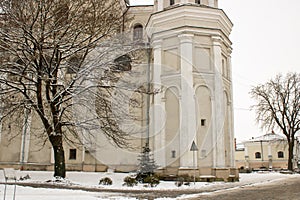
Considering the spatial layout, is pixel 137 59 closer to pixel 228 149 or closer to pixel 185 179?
pixel 185 179

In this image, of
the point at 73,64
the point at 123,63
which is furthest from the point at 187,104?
the point at 73,64

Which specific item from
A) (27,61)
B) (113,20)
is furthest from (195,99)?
(27,61)

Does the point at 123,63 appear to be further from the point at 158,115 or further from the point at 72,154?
the point at 72,154

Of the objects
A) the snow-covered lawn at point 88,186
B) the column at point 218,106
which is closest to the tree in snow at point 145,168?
the snow-covered lawn at point 88,186

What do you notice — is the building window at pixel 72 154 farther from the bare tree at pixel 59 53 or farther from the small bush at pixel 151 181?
the small bush at pixel 151 181

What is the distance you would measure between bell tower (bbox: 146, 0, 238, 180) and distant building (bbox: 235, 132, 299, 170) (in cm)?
3811

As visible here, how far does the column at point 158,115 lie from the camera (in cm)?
2217

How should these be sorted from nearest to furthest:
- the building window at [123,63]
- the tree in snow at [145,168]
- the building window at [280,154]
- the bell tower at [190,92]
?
the building window at [123,63], the tree in snow at [145,168], the bell tower at [190,92], the building window at [280,154]

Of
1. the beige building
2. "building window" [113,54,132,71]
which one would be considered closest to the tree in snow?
the beige building

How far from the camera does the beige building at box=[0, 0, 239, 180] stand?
2162 centimetres

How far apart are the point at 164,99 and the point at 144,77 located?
2.27 metres

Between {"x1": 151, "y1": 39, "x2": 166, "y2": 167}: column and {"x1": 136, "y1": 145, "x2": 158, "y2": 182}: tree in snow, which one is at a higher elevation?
{"x1": 151, "y1": 39, "x2": 166, "y2": 167}: column

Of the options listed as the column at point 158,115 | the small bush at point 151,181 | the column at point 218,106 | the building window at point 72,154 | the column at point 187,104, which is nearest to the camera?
the small bush at point 151,181

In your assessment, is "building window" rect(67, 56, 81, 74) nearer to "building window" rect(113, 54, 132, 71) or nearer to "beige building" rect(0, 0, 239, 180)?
"building window" rect(113, 54, 132, 71)
